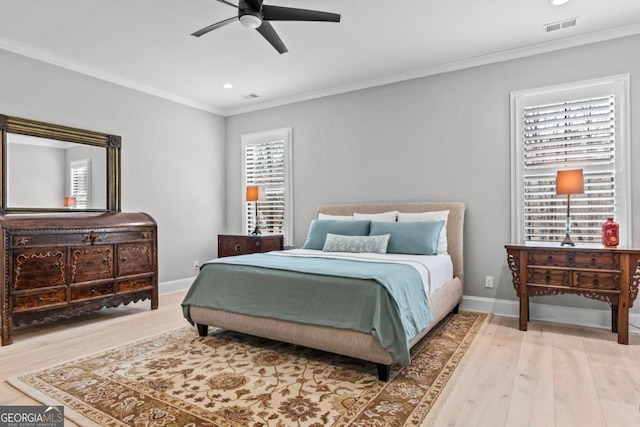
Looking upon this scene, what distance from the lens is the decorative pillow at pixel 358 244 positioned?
3908mm

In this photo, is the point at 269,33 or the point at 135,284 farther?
the point at 135,284

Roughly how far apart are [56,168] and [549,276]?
503cm

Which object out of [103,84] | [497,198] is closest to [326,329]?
[497,198]

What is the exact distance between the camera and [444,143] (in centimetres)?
436

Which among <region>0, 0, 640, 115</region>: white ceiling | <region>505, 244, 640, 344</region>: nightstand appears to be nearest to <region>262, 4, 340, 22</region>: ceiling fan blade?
<region>0, 0, 640, 115</region>: white ceiling

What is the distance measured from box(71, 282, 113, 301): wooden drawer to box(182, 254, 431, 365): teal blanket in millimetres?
1137

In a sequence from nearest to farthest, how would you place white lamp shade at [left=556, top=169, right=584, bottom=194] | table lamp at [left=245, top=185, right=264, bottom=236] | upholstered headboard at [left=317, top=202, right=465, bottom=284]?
white lamp shade at [left=556, top=169, right=584, bottom=194], upholstered headboard at [left=317, top=202, right=465, bottom=284], table lamp at [left=245, top=185, right=264, bottom=236]

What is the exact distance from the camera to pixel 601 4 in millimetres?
3094

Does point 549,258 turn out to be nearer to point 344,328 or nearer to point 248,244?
point 344,328

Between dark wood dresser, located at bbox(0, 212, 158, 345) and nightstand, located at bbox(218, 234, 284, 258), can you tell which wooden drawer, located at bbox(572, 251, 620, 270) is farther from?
dark wood dresser, located at bbox(0, 212, 158, 345)

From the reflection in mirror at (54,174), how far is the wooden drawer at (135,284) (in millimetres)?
1022

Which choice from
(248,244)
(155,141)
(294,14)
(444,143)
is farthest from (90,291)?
(444,143)

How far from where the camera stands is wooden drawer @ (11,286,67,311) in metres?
3.27

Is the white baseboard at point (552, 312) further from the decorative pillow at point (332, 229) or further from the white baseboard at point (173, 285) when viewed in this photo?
the white baseboard at point (173, 285)
